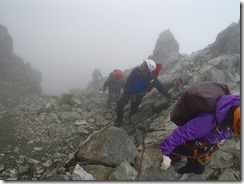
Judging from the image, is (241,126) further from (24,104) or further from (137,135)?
(24,104)

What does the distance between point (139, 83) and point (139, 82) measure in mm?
36

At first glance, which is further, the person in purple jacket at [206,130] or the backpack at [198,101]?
the backpack at [198,101]

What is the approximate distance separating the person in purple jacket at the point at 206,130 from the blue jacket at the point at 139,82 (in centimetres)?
338

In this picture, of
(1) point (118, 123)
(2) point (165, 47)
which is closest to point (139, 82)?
(1) point (118, 123)

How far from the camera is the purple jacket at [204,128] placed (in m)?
2.79

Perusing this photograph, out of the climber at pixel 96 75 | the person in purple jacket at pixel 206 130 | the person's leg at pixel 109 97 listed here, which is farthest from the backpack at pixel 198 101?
the climber at pixel 96 75

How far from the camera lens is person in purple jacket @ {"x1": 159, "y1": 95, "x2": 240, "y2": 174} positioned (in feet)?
9.09

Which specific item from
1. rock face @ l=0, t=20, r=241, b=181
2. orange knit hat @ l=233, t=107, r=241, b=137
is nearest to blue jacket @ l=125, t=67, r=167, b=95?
rock face @ l=0, t=20, r=241, b=181

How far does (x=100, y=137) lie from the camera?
14.1 feet

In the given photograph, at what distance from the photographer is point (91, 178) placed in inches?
144

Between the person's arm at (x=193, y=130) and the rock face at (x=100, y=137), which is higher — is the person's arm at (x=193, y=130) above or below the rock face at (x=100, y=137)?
above

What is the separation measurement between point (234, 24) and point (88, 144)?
26.2 feet

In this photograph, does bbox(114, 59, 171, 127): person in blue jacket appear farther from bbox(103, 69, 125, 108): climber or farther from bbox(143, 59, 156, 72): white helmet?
bbox(103, 69, 125, 108): climber

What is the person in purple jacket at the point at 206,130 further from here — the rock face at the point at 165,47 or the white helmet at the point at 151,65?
the rock face at the point at 165,47
